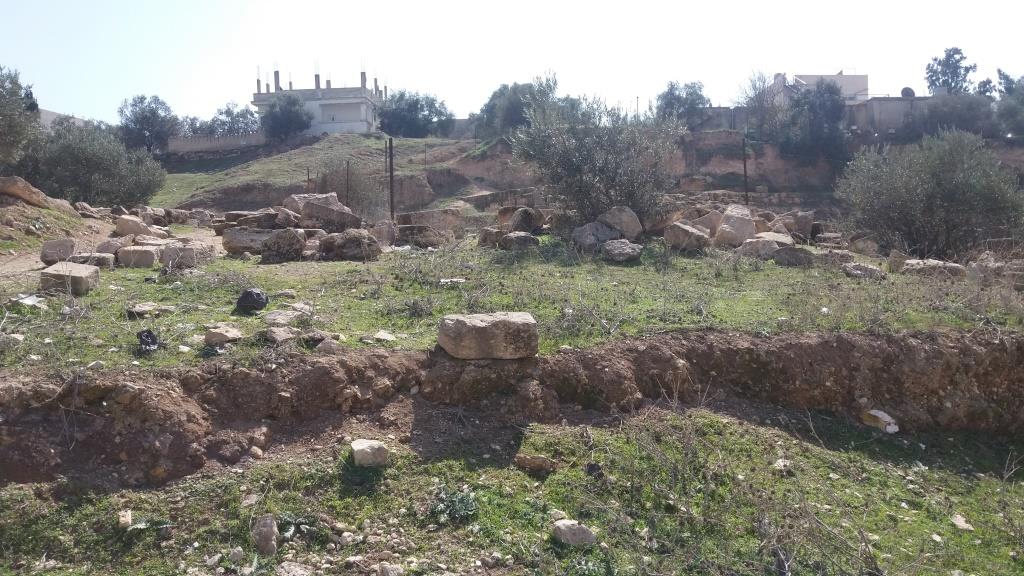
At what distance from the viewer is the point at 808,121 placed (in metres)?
37.7

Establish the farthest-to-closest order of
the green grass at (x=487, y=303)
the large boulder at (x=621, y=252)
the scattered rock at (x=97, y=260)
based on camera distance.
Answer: the large boulder at (x=621, y=252) → the scattered rock at (x=97, y=260) → the green grass at (x=487, y=303)

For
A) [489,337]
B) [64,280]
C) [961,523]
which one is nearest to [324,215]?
[64,280]

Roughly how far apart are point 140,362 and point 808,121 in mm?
38172

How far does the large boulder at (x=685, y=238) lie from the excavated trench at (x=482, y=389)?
584 centimetres

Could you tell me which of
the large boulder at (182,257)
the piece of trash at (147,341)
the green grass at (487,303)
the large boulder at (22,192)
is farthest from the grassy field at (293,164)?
the piece of trash at (147,341)

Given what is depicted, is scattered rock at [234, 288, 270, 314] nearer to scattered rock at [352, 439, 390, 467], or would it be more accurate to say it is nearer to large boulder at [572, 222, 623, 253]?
scattered rock at [352, 439, 390, 467]

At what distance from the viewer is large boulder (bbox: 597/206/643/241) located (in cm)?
1373

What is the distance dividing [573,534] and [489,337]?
1.80 m

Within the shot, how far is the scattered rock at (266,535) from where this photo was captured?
406 cm

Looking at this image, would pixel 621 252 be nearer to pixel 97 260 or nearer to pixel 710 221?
pixel 710 221

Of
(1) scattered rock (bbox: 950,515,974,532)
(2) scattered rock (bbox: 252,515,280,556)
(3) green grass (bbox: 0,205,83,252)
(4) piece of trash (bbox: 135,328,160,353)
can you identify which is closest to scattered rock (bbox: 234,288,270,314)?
(4) piece of trash (bbox: 135,328,160,353)

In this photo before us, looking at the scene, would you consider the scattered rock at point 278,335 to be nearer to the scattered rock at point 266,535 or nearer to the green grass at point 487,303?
the green grass at point 487,303

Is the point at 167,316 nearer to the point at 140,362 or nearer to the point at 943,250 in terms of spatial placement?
the point at 140,362

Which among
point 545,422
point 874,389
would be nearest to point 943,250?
point 874,389
